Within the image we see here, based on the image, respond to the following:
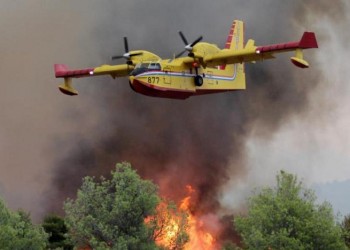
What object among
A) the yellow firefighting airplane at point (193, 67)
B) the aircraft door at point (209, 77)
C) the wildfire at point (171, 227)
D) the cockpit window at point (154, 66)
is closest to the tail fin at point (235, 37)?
the yellow firefighting airplane at point (193, 67)

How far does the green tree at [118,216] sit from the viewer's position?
3467 inches

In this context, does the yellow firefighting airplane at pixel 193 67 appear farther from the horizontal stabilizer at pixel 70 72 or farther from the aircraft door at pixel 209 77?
the horizontal stabilizer at pixel 70 72

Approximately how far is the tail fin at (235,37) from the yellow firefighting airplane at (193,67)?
402 cm

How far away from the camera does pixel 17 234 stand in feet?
297

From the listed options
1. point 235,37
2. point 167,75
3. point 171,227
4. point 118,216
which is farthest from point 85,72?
point 171,227

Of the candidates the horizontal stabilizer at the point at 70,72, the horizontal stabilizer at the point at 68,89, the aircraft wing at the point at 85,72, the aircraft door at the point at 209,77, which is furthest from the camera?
the horizontal stabilizer at the point at 68,89

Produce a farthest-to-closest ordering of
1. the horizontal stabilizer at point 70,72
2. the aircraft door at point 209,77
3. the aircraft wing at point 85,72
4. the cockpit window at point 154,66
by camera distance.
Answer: the horizontal stabilizer at point 70,72
the aircraft wing at point 85,72
the aircraft door at point 209,77
the cockpit window at point 154,66

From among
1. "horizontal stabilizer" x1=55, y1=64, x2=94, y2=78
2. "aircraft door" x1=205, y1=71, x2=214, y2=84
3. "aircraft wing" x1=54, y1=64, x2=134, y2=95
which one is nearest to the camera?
"aircraft door" x1=205, y1=71, x2=214, y2=84

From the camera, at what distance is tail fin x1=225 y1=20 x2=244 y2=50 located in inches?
4250

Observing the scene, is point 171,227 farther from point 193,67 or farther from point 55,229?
point 55,229

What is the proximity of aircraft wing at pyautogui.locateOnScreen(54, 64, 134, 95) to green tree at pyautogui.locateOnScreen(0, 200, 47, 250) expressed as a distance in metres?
19.1

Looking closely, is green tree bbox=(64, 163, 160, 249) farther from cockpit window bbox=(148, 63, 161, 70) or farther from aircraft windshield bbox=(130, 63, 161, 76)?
cockpit window bbox=(148, 63, 161, 70)

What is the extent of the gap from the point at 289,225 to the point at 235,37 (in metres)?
30.3

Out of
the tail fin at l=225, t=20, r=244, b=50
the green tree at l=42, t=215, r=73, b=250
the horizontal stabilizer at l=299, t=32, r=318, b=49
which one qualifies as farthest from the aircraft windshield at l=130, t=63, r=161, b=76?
the green tree at l=42, t=215, r=73, b=250
